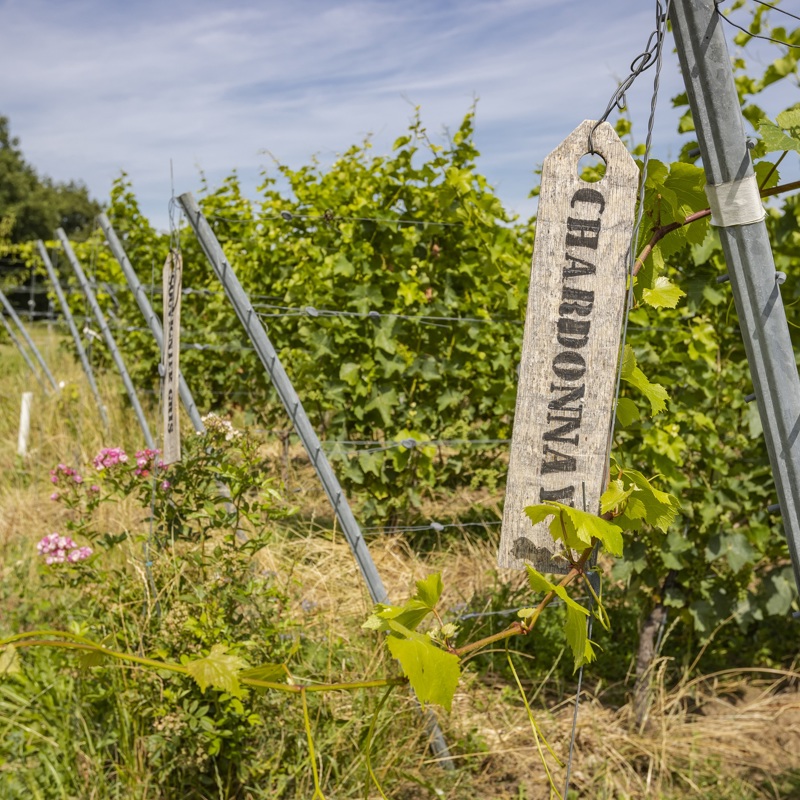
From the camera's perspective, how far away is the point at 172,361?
2451 millimetres

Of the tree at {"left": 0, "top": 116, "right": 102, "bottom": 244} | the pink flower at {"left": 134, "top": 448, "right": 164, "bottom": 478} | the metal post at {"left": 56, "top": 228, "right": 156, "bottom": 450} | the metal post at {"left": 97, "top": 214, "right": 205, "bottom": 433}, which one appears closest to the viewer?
the pink flower at {"left": 134, "top": 448, "right": 164, "bottom": 478}

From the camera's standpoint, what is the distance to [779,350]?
41.3 inches

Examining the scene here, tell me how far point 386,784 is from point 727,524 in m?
1.50

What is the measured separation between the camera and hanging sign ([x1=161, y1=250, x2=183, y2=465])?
95.1 inches

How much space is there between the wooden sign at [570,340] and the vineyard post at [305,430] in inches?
56.0

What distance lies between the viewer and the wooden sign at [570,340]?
3.24ft

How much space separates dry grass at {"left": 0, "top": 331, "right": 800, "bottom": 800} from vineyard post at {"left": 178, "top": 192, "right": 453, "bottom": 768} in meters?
0.19

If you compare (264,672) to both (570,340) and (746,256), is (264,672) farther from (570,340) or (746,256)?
(746,256)

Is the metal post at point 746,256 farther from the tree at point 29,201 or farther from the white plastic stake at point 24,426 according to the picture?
the tree at point 29,201

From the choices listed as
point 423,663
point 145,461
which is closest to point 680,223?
point 423,663

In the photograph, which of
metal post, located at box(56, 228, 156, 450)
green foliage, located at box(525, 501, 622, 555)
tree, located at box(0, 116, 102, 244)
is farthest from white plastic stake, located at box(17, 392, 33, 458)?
tree, located at box(0, 116, 102, 244)

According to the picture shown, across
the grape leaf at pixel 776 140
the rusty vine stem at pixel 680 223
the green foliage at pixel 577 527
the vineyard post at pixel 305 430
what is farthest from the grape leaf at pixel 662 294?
the vineyard post at pixel 305 430

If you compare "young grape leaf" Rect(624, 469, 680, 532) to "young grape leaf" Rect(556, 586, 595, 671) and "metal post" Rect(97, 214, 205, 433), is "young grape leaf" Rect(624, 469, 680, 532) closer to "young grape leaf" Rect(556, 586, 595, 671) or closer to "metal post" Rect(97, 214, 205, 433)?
"young grape leaf" Rect(556, 586, 595, 671)

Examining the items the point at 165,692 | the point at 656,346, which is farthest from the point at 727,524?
the point at 165,692
